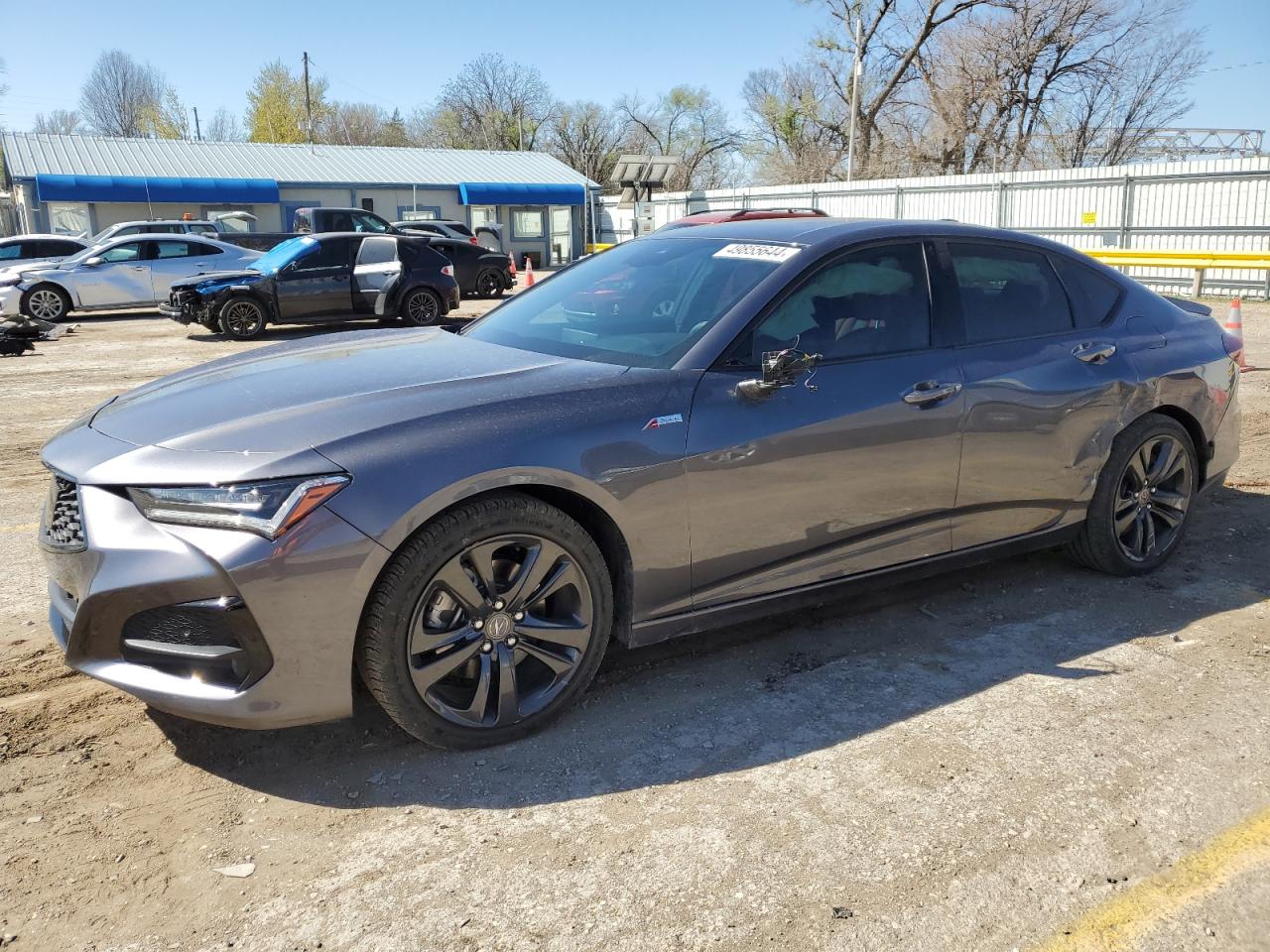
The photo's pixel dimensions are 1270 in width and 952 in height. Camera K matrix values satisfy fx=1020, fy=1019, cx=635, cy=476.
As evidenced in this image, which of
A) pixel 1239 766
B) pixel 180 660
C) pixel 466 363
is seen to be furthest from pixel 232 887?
pixel 1239 766

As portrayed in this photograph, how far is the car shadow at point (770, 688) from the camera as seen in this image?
3.09 meters

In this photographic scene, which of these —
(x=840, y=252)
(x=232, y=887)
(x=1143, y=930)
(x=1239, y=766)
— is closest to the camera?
(x=1143, y=930)

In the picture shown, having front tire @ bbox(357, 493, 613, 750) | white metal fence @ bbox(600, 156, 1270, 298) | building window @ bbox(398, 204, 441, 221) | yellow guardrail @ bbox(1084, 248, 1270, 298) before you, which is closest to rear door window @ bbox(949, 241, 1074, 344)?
front tire @ bbox(357, 493, 613, 750)

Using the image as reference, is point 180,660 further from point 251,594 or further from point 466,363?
point 466,363

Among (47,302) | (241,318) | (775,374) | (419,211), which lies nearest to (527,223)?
(419,211)

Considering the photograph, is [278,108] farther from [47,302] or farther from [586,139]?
[47,302]

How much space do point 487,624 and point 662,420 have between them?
859 millimetres

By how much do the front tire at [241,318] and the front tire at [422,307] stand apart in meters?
2.14

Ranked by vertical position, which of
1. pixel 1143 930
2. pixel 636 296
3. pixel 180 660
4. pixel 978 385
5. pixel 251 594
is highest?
pixel 636 296

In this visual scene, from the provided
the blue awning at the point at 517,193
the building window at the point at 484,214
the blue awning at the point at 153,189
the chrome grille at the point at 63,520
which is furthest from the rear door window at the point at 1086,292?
the building window at the point at 484,214

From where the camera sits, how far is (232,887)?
8.46ft

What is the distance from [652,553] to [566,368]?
0.71 m

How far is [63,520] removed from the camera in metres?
3.01

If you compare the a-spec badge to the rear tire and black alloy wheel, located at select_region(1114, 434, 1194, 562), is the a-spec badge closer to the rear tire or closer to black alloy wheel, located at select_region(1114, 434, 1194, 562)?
black alloy wheel, located at select_region(1114, 434, 1194, 562)
